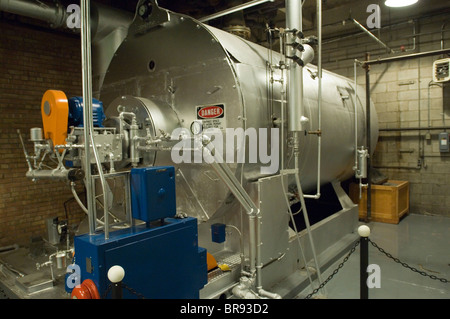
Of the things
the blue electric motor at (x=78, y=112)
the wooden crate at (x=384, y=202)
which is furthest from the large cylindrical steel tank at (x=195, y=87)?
the wooden crate at (x=384, y=202)

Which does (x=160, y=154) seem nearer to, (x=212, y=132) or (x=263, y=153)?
(x=212, y=132)

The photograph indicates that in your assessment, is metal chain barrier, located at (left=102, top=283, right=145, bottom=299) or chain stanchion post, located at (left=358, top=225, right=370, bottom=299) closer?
metal chain barrier, located at (left=102, top=283, right=145, bottom=299)

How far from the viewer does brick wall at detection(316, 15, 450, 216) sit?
18.6 feet

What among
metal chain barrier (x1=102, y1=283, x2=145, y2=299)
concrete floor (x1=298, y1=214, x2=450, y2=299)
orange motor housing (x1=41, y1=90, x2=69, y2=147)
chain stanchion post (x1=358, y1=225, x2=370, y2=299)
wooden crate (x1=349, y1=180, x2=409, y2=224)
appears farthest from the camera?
wooden crate (x1=349, y1=180, x2=409, y2=224)

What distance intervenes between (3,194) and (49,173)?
2.99m

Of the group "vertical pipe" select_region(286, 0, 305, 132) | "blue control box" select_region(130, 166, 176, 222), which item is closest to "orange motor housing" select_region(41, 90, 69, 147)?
"blue control box" select_region(130, 166, 176, 222)

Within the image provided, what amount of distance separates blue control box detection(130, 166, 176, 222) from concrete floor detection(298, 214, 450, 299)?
1.65 meters

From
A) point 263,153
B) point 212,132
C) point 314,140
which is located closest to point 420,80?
point 314,140

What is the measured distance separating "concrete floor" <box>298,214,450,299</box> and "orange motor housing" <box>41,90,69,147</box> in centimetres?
228

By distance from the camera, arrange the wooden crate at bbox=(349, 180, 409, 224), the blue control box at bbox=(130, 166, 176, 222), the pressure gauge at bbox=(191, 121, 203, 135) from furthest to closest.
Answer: the wooden crate at bbox=(349, 180, 409, 224)
the pressure gauge at bbox=(191, 121, 203, 135)
the blue control box at bbox=(130, 166, 176, 222)

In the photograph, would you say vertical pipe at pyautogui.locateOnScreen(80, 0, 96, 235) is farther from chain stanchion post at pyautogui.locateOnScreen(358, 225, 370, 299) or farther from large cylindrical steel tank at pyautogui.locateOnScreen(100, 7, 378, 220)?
chain stanchion post at pyautogui.locateOnScreen(358, 225, 370, 299)

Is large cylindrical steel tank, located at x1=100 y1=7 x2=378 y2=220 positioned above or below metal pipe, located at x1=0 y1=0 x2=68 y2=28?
below

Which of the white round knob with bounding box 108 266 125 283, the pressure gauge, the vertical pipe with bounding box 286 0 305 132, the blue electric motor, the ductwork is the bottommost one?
the white round knob with bounding box 108 266 125 283

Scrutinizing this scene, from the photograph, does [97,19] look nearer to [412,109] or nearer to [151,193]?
[151,193]
